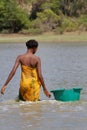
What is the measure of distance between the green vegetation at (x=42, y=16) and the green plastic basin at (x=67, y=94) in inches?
1490

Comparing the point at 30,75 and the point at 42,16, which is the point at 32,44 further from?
the point at 42,16

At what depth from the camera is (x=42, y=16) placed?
53000 millimetres

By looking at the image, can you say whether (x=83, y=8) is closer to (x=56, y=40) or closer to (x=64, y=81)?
(x=56, y=40)

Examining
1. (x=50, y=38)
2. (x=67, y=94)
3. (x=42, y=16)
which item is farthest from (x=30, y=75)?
(x=42, y=16)

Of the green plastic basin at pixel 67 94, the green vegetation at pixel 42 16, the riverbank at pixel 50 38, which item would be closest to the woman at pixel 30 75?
the green plastic basin at pixel 67 94

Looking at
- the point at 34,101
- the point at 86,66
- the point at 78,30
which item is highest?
the point at 34,101

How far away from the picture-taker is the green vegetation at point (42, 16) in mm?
51125

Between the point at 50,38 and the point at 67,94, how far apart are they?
34.8m

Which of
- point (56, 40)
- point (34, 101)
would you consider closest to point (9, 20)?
point (56, 40)

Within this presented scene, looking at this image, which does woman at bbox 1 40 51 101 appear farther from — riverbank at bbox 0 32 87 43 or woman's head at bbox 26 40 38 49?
riverbank at bbox 0 32 87 43

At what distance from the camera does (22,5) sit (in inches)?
2388

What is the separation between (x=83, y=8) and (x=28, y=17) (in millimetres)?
6189

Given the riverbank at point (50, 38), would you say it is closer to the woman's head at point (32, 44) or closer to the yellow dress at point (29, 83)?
the yellow dress at point (29, 83)

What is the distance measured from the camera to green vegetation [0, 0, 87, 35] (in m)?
51.1
